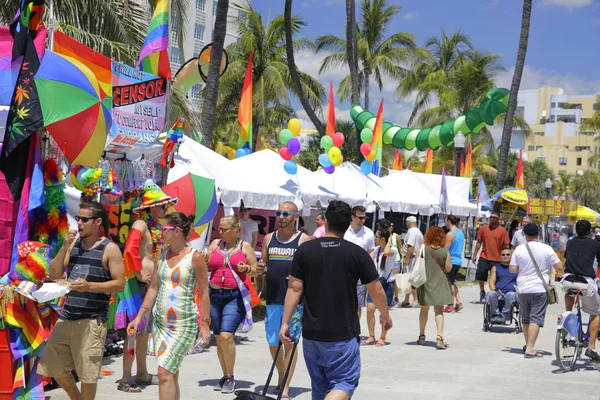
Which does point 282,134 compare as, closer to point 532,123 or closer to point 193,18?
point 193,18

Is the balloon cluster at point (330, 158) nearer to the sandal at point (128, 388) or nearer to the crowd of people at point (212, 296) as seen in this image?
the crowd of people at point (212, 296)

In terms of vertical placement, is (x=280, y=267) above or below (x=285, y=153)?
below

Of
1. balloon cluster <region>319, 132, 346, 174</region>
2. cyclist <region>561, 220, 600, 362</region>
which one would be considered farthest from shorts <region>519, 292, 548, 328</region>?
balloon cluster <region>319, 132, 346, 174</region>

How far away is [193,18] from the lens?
69.1 m

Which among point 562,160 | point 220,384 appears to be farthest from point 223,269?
point 562,160

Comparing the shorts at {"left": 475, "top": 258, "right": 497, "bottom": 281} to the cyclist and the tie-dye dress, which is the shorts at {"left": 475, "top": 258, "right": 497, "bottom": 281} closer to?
the cyclist

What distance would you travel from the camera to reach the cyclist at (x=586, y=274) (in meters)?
9.33

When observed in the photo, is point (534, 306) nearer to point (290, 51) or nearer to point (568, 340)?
point (568, 340)

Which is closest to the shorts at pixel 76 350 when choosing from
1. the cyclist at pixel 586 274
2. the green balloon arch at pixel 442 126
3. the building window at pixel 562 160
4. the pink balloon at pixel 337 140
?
the cyclist at pixel 586 274

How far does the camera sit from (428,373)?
28.9ft

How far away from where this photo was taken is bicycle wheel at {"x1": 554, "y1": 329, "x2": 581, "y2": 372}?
9.12 metres

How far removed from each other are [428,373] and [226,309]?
2796 millimetres

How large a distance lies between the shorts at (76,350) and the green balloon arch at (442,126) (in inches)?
649

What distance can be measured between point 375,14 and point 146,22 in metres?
23.3
